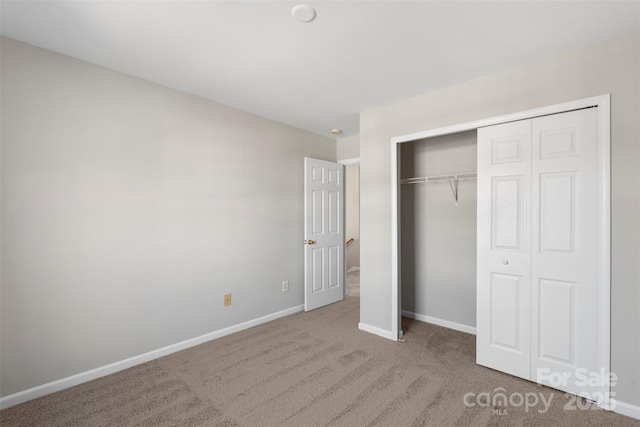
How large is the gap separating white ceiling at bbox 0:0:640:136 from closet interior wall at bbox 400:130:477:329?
971mm

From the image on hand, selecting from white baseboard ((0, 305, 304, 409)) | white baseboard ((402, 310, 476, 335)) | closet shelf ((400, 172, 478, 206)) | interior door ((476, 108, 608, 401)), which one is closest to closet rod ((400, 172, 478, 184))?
closet shelf ((400, 172, 478, 206))

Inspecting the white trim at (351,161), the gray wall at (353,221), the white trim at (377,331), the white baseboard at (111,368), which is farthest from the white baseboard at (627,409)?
the gray wall at (353,221)

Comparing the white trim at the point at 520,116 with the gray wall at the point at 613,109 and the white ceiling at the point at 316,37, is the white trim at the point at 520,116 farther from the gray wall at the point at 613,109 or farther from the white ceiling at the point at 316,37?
the white ceiling at the point at 316,37

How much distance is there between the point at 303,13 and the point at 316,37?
0.25 m

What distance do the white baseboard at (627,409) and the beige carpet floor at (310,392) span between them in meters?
0.05

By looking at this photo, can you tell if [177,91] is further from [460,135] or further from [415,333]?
[415,333]

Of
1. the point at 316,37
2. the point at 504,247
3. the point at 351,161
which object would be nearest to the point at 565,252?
the point at 504,247

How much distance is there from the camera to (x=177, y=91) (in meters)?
2.85

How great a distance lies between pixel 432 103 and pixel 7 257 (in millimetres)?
3543

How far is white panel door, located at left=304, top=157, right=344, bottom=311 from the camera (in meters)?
3.98

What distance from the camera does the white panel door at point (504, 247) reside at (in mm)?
2311

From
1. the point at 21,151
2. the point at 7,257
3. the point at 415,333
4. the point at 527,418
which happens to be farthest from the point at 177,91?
the point at 527,418

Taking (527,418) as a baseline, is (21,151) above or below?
above

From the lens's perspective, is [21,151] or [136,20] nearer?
[136,20]
